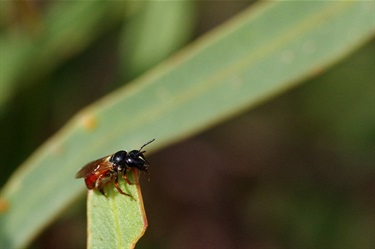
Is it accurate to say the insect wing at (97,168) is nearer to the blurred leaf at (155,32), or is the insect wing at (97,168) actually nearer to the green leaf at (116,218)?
the green leaf at (116,218)

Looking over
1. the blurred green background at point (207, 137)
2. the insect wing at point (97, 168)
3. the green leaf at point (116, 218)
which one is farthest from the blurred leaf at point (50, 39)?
the green leaf at point (116, 218)

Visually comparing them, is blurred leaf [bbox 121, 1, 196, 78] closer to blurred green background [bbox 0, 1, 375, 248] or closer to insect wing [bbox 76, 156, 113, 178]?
blurred green background [bbox 0, 1, 375, 248]

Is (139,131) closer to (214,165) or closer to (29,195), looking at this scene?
(29,195)

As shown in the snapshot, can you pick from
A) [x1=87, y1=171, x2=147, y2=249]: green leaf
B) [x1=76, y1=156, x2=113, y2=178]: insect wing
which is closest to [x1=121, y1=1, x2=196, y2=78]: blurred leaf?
[x1=76, y1=156, x2=113, y2=178]: insect wing

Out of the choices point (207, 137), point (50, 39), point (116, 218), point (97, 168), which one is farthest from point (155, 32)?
point (116, 218)

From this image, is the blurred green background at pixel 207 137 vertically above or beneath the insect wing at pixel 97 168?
above

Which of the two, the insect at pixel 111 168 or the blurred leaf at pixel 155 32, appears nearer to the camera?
the insect at pixel 111 168
